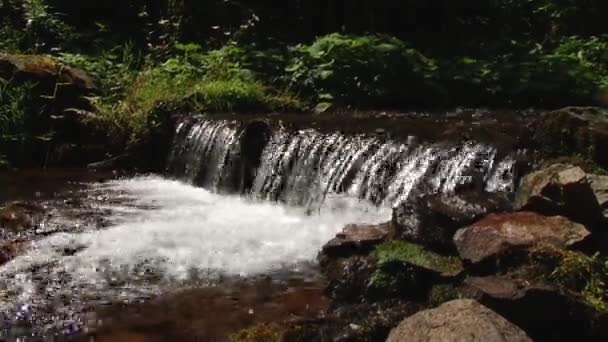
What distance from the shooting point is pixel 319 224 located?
749 centimetres

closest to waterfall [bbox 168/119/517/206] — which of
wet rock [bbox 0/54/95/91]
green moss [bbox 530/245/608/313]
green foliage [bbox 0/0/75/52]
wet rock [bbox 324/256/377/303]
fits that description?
wet rock [bbox 324/256/377/303]

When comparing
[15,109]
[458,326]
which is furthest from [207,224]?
[15,109]

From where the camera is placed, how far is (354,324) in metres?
4.40

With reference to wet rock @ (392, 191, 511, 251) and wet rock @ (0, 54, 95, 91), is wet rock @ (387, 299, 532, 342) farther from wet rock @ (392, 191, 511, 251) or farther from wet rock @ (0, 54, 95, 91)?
wet rock @ (0, 54, 95, 91)

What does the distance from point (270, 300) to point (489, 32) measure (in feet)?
38.3

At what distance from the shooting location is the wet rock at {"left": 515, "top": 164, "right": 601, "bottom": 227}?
205 inches

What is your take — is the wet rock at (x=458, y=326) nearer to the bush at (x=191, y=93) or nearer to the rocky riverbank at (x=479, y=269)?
the rocky riverbank at (x=479, y=269)

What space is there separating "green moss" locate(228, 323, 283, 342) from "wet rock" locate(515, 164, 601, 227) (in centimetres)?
209

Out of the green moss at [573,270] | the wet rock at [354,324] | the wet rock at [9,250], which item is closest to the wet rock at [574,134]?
the green moss at [573,270]

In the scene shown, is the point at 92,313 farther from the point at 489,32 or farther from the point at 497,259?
the point at 489,32

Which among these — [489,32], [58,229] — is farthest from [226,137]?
[489,32]

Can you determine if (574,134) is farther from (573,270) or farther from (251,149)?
(251,149)

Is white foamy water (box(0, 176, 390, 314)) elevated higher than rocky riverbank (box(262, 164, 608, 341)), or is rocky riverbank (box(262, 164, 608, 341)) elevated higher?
rocky riverbank (box(262, 164, 608, 341))

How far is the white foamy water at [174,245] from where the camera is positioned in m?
5.52
